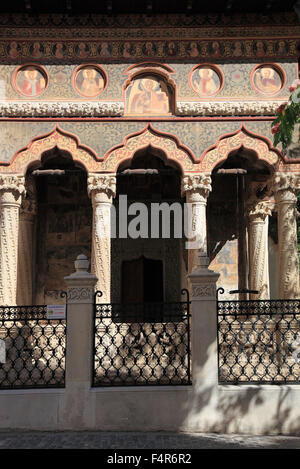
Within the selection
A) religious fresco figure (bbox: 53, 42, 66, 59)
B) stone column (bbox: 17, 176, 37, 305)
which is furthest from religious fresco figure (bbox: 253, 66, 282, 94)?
stone column (bbox: 17, 176, 37, 305)

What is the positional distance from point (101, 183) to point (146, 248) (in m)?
3.64

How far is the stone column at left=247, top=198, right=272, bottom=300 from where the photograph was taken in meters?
12.0

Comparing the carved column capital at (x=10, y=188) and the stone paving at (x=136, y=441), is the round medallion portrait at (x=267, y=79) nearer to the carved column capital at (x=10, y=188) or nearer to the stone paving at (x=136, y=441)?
the carved column capital at (x=10, y=188)

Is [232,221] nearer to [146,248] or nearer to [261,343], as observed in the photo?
[146,248]

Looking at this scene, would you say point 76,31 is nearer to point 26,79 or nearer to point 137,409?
point 26,79

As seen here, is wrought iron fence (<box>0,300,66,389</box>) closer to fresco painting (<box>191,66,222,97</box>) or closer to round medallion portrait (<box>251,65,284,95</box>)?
fresco painting (<box>191,66,222,97</box>)

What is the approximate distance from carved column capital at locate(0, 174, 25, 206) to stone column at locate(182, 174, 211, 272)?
3.49 m

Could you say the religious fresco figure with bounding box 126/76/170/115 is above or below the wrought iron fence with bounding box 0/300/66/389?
above

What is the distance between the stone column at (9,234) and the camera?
962 centimetres

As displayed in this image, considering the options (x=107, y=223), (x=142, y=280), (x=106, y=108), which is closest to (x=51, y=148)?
(x=106, y=108)

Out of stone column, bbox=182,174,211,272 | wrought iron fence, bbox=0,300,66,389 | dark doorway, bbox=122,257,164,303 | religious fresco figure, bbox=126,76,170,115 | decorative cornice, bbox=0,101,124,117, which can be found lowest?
wrought iron fence, bbox=0,300,66,389

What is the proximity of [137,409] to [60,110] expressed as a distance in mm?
6989
